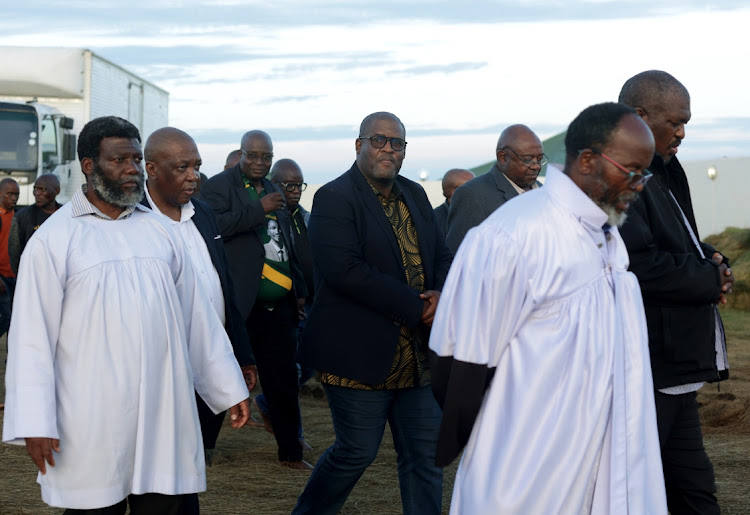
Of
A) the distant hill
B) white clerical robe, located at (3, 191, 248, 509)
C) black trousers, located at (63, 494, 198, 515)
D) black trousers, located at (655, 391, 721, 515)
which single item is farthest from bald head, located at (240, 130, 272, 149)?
the distant hill

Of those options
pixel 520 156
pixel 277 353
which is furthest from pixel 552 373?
pixel 277 353

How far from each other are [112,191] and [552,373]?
6.10 feet

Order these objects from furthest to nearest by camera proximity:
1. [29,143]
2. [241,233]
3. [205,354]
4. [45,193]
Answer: [29,143] → [45,193] → [241,233] → [205,354]

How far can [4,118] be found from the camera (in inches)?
647

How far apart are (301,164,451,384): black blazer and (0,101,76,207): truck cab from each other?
12.2 m

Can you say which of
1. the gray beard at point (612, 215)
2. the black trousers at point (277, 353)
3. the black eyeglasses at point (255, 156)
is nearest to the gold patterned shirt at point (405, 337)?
the gray beard at point (612, 215)

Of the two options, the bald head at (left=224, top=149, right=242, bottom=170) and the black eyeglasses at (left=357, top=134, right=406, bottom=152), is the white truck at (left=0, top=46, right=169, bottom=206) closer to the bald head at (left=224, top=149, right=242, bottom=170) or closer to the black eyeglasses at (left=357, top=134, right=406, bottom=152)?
the bald head at (left=224, top=149, right=242, bottom=170)

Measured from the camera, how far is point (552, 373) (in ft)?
10.9

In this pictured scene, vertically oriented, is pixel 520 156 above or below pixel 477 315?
above

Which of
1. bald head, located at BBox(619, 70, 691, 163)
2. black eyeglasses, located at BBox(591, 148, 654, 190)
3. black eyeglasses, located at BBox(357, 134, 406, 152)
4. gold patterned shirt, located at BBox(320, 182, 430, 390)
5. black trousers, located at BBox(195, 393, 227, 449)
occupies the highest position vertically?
bald head, located at BBox(619, 70, 691, 163)

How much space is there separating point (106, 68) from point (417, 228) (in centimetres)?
1450

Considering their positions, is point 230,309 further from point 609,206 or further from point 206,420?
point 609,206

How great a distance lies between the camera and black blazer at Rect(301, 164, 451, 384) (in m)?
4.91

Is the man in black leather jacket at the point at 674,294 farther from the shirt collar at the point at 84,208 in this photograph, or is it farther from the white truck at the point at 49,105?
the white truck at the point at 49,105
